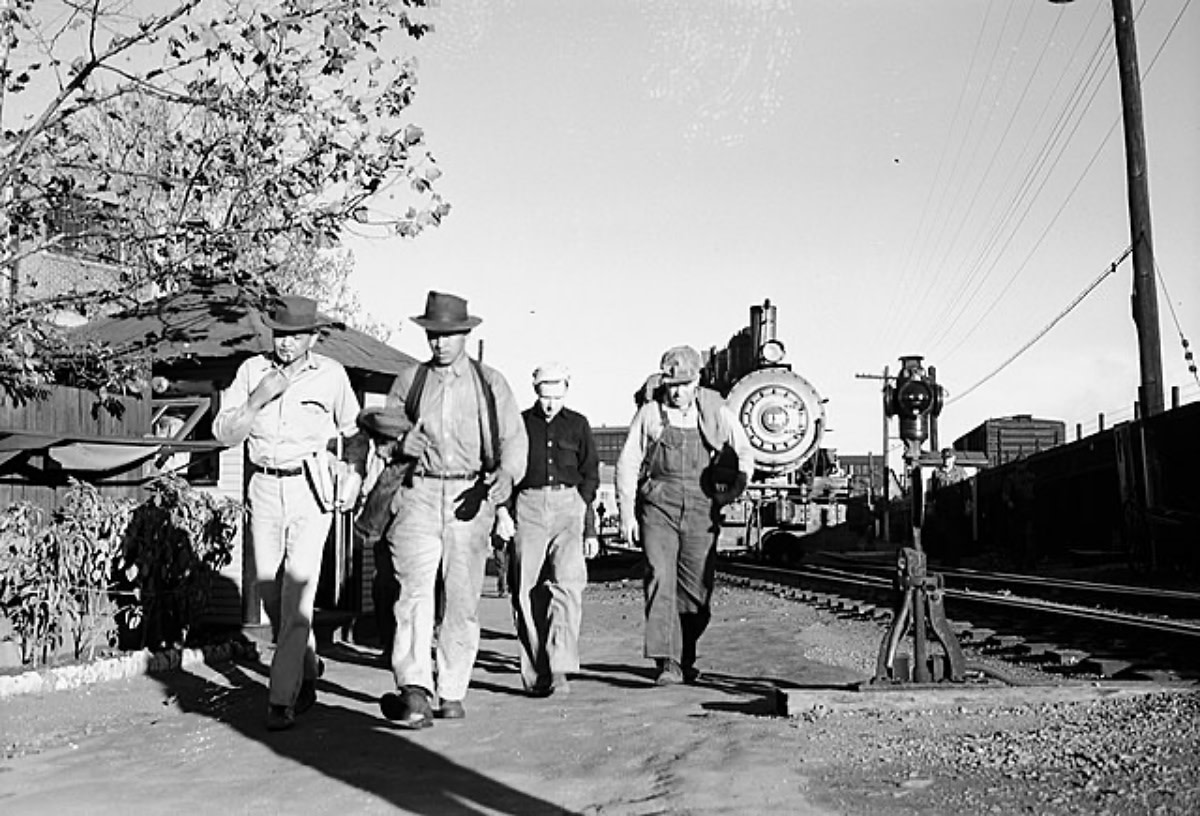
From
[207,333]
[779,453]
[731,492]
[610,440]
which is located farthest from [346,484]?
[610,440]

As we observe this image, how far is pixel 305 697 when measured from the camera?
731 centimetres

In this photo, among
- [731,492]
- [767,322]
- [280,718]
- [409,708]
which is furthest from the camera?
[767,322]

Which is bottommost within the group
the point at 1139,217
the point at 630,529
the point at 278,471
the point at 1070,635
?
the point at 1070,635

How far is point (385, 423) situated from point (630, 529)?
6.36ft

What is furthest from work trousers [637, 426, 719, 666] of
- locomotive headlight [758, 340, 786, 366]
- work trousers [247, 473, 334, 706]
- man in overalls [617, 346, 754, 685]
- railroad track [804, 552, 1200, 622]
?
locomotive headlight [758, 340, 786, 366]

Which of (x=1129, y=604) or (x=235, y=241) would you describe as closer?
(x=235, y=241)

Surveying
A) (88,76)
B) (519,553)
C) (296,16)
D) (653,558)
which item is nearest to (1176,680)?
(653,558)

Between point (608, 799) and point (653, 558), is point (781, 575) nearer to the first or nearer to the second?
point (653, 558)

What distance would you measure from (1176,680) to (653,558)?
9.62ft

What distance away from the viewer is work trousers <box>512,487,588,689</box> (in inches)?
328

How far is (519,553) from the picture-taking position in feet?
28.2

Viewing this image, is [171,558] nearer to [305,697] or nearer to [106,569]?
[106,569]

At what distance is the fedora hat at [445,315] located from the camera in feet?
23.8

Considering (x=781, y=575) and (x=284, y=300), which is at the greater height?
(x=284, y=300)
